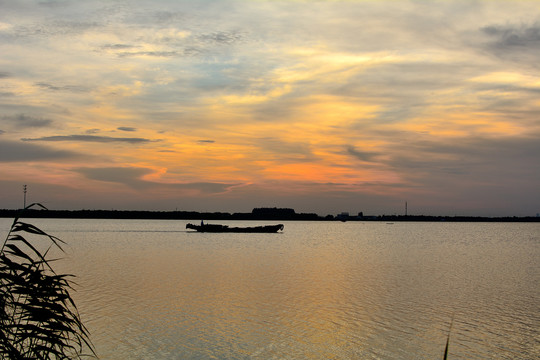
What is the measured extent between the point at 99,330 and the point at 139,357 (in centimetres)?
484

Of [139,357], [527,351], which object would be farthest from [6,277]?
[527,351]

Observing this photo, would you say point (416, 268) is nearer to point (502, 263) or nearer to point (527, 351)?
point (502, 263)

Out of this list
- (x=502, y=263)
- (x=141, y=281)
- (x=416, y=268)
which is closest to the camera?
(x=141, y=281)

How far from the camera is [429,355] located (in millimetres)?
19719

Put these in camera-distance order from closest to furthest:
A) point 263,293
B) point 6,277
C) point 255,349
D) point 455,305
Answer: point 6,277 → point 255,349 → point 455,305 → point 263,293

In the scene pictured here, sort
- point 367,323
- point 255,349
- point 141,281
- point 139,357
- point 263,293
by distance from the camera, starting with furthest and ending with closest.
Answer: point 141,281 → point 263,293 → point 367,323 → point 255,349 → point 139,357

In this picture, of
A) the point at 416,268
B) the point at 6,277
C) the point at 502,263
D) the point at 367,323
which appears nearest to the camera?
the point at 6,277

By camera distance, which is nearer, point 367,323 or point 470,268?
point 367,323

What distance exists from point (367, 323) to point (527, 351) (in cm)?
734

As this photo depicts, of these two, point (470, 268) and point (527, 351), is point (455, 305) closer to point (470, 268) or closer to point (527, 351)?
point (527, 351)

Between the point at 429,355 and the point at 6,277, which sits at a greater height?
the point at 6,277

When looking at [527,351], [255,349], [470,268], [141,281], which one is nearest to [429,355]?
[527,351]

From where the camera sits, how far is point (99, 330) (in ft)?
74.5

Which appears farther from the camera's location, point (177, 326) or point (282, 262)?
point (282, 262)
